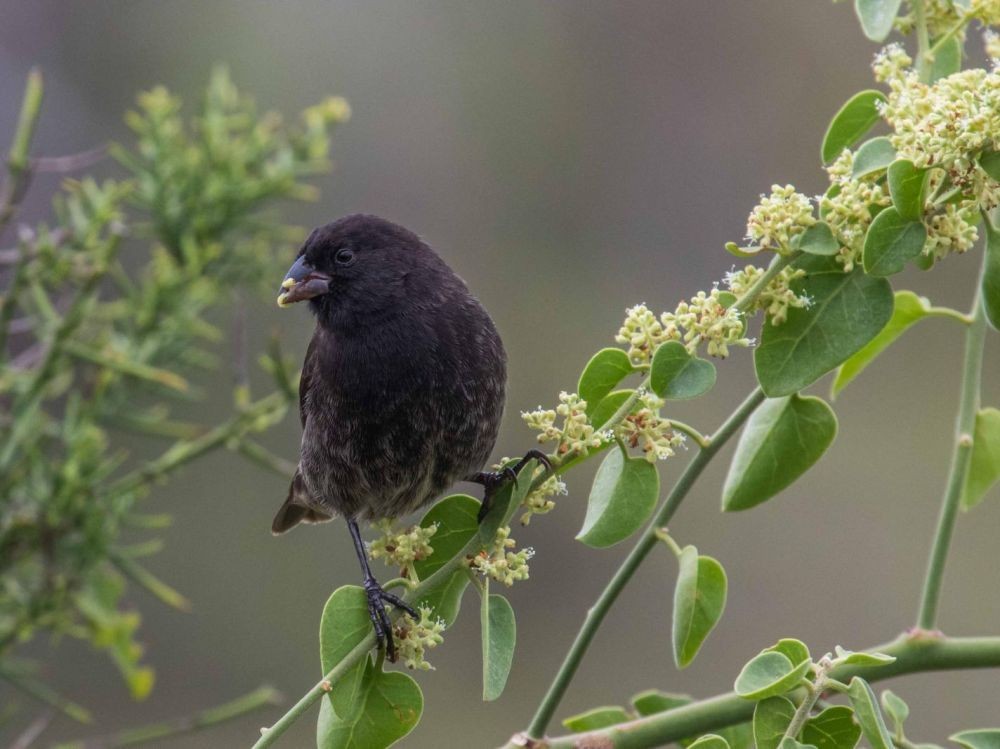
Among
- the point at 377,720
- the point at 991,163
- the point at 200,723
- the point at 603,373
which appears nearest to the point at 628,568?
the point at 603,373

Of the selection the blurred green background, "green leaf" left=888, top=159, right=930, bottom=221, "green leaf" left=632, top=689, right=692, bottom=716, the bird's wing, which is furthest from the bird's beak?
the blurred green background

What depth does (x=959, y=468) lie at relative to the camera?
1.67m

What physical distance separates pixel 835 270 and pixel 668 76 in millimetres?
7553

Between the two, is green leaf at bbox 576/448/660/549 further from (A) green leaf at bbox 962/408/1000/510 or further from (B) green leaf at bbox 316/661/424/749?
(A) green leaf at bbox 962/408/1000/510

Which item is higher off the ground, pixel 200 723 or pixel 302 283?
pixel 302 283

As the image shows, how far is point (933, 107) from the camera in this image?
143 cm

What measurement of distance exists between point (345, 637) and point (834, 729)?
544mm

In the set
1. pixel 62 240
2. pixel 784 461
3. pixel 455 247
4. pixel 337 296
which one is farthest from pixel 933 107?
pixel 455 247

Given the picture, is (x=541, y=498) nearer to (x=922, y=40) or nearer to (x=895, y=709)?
(x=895, y=709)

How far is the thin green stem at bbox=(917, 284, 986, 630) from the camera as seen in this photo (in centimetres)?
159

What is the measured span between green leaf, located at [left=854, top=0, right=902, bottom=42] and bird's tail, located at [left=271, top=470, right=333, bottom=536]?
77.9 inches

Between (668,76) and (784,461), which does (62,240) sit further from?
(668,76)

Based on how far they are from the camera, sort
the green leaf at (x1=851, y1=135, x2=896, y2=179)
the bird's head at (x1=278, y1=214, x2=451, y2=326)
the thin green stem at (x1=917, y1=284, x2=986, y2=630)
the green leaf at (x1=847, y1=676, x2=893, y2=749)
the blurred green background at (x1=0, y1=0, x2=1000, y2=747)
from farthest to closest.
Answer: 1. the blurred green background at (x1=0, y1=0, x2=1000, y2=747)
2. the bird's head at (x1=278, y1=214, x2=451, y2=326)
3. the thin green stem at (x1=917, y1=284, x2=986, y2=630)
4. the green leaf at (x1=851, y1=135, x2=896, y2=179)
5. the green leaf at (x1=847, y1=676, x2=893, y2=749)

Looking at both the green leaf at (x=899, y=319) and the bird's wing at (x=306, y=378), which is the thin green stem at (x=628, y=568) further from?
the bird's wing at (x=306, y=378)
